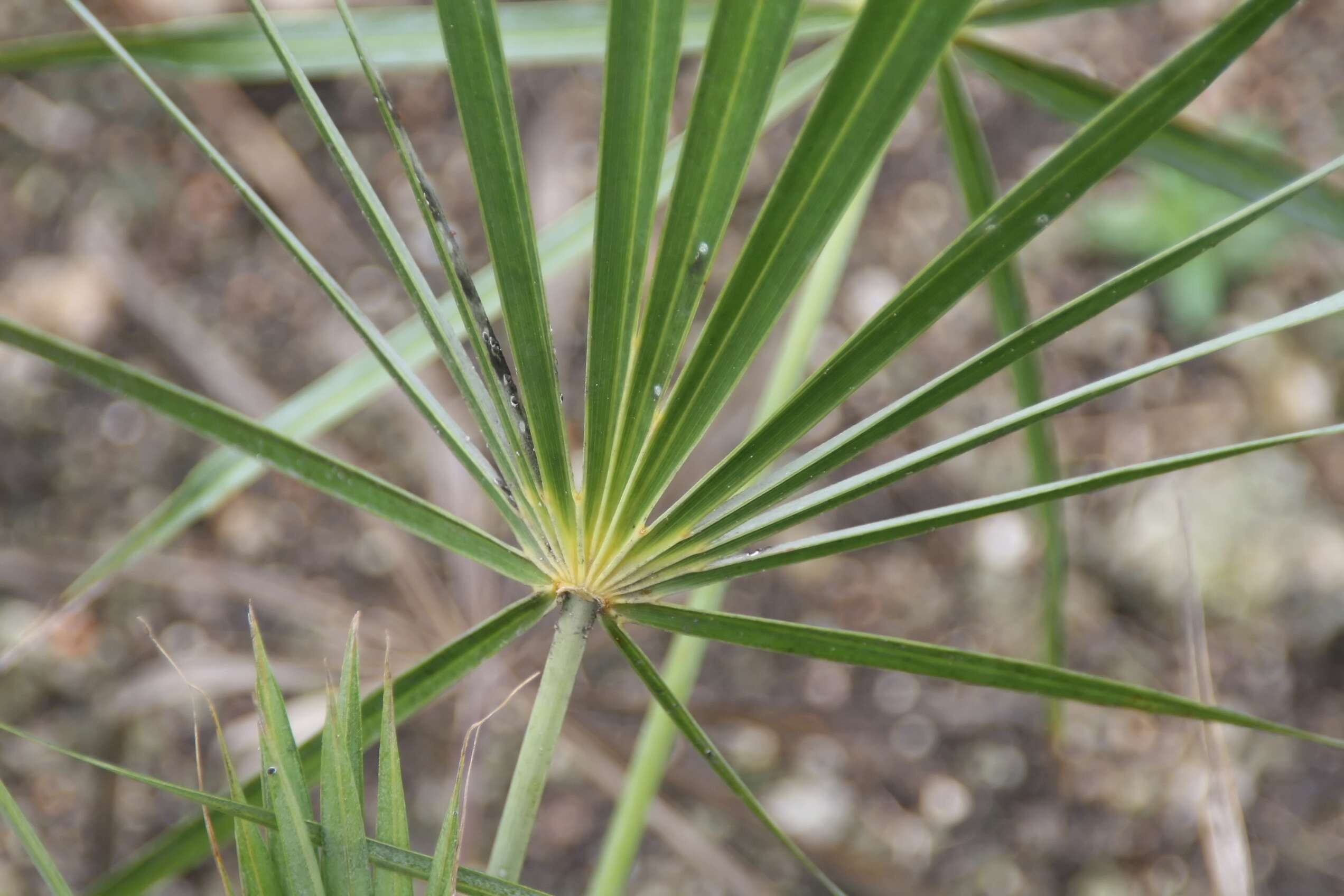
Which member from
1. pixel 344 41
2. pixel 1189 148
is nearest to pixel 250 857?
pixel 344 41

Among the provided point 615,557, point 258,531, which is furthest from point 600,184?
point 258,531

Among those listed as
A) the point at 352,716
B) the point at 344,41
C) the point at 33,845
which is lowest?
the point at 33,845

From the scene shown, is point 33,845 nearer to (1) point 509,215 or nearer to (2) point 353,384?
(1) point 509,215

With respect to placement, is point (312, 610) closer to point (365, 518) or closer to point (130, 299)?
point (365, 518)

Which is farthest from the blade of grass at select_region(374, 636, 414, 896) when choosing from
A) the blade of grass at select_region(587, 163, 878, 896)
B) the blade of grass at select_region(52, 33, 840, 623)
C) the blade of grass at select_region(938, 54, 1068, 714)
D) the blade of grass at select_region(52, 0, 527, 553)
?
the blade of grass at select_region(938, 54, 1068, 714)

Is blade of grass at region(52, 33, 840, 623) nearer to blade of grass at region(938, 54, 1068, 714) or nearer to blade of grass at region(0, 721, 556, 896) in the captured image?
blade of grass at region(938, 54, 1068, 714)
